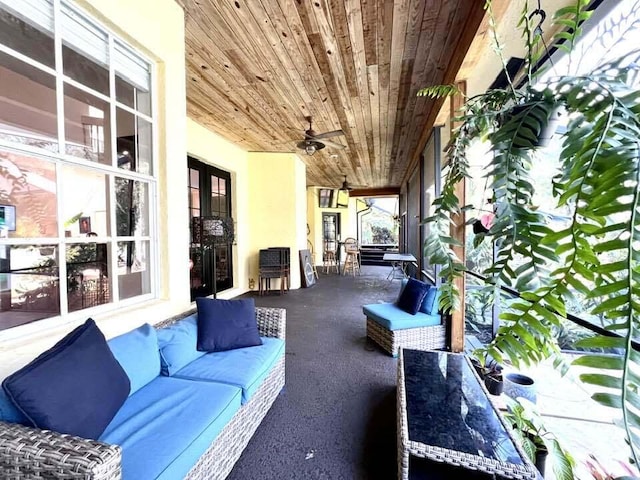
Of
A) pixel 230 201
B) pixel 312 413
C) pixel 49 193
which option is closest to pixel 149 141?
pixel 49 193

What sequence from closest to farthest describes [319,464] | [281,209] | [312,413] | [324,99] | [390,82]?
1. [319,464]
2. [312,413]
3. [390,82]
4. [324,99]
5. [281,209]

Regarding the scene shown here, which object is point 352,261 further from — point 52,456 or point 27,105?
point 52,456

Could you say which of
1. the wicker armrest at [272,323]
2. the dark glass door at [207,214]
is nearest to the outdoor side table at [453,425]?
the wicker armrest at [272,323]

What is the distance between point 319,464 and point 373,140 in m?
5.03

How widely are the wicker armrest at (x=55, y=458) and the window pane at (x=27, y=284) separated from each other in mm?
908

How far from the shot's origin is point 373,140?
212 inches

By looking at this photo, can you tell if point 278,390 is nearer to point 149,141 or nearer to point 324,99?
point 149,141

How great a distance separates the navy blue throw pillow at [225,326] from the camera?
2.09 metres

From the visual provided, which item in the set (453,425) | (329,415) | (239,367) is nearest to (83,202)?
(239,367)

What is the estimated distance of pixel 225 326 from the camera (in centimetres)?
214

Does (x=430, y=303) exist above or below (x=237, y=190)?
below

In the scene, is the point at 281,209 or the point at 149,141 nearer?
the point at 149,141

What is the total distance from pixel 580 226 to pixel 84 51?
2.68m

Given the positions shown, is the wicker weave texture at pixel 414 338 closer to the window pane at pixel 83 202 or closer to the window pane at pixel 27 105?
the window pane at pixel 83 202
